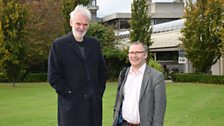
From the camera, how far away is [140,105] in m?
4.40

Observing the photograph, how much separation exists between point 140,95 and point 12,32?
22647mm

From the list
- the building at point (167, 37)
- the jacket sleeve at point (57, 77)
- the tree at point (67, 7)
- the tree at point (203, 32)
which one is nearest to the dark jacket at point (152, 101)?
the jacket sleeve at point (57, 77)

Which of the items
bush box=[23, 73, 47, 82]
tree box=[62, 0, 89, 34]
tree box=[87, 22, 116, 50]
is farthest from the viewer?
tree box=[87, 22, 116, 50]

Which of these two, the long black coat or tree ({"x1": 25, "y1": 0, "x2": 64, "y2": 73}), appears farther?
tree ({"x1": 25, "y1": 0, "x2": 64, "y2": 73})

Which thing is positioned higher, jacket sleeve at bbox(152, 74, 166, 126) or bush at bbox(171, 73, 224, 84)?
jacket sleeve at bbox(152, 74, 166, 126)

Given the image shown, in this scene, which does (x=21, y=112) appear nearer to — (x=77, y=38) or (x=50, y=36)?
(x=77, y=38)

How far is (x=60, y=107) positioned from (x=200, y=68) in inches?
1004

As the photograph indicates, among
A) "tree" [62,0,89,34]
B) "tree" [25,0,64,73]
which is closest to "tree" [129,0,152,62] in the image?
"tree" [62,0,89,34]

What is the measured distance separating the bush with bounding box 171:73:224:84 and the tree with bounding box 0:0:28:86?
36.5ft

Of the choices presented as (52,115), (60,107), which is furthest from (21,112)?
(60,107)

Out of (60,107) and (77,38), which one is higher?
(77,38)

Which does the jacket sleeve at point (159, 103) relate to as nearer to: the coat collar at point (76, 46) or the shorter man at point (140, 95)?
the shorter man at point (140, 95)

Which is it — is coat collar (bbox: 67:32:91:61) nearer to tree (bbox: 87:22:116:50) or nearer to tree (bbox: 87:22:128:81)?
tree (bbox: 87:22:128:81)

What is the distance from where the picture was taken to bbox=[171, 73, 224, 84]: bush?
1035 inches
